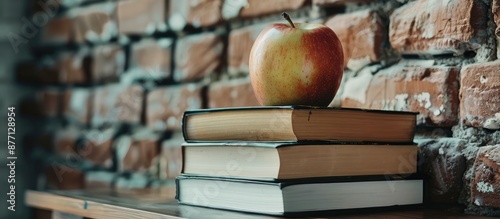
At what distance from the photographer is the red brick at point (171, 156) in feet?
4.93

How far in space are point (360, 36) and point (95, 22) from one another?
32.0 inches

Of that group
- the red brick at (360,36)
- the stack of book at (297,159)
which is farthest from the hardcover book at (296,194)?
the red brick at (360,36)

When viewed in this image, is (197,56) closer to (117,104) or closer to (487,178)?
(117,104)

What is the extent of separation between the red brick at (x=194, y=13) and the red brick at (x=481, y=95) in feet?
1.82

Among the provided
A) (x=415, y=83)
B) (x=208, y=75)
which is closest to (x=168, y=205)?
(x=415, y=83)

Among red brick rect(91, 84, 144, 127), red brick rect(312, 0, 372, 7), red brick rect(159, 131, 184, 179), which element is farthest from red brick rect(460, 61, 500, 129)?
red brick rect(91, 84, 144, 127)

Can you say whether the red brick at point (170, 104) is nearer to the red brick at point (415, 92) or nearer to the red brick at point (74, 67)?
the red brick at point (74, 67)

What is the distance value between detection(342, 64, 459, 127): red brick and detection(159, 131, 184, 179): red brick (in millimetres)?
467

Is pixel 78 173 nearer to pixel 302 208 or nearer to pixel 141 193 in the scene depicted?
pixel 141 193

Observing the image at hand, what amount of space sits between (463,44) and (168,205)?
432 mm

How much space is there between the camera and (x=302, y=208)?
0.86m

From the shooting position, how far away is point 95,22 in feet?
5.74

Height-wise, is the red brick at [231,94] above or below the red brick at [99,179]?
above

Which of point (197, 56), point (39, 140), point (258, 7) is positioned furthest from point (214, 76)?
point (39, 140)
